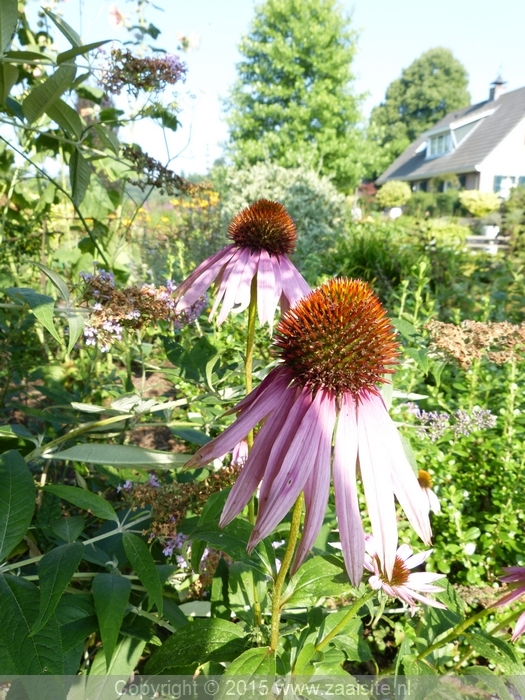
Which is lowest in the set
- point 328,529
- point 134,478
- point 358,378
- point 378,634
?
point 378,634

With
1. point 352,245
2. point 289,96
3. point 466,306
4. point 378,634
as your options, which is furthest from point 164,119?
point 289,96

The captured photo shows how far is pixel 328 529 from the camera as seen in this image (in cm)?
132

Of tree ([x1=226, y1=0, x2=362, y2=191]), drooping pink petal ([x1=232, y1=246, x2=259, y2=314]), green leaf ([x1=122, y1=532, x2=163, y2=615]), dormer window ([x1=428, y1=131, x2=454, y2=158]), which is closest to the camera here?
green leaf ([x1=122, y1=532, x2=163, y2=615])

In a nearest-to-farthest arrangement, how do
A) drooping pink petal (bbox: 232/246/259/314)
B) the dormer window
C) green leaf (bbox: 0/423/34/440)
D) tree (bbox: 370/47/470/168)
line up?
green leaf (bbox: 0/423/34/440) → drooping pink petal (bbox: 232/246/259/314) → the dormer window → tree (bbox: 370/47/470/168)

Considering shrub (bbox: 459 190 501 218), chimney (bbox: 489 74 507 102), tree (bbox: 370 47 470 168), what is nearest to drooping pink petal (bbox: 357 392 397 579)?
shrub (bbox: 459 190 501 218)

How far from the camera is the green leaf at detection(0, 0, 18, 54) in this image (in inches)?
38.2

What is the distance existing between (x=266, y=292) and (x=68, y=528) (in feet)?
1.98

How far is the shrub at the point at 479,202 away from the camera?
1927cm

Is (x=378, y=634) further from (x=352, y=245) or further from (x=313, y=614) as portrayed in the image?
(x=352, y=245)

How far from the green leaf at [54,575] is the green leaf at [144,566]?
0.08 m

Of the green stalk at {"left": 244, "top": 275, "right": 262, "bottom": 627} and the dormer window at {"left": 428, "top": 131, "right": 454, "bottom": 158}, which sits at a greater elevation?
the dormer window at {"left": 428, "top": 131, "right": 454, "bottom": 158}

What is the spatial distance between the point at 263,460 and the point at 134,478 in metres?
0.70

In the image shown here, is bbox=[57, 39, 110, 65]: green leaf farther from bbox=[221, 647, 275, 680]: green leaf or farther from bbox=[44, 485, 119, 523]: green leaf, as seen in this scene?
bbox=[221, 647, 275, 680]: green leaf

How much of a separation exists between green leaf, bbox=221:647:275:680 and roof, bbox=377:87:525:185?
28.6 metres
